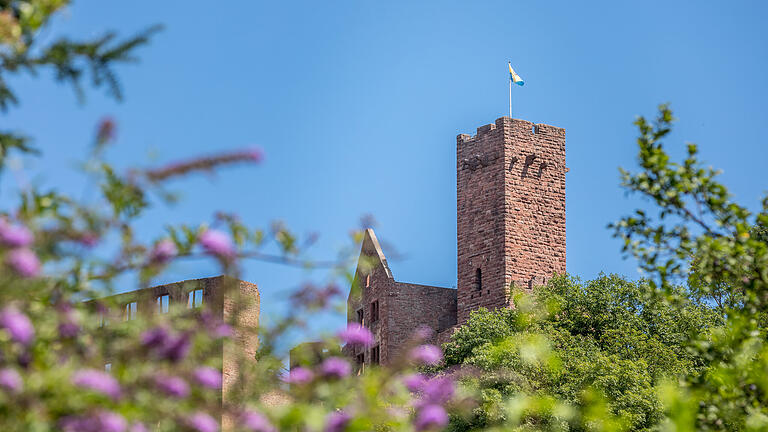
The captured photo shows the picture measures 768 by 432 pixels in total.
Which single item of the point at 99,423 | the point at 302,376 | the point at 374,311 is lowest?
the point at 99,423

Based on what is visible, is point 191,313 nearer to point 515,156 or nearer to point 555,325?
point 555,325

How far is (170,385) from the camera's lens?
4898mm

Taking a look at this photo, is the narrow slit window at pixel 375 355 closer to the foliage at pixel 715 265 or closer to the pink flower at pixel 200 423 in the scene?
the foliage at pixel 715 265

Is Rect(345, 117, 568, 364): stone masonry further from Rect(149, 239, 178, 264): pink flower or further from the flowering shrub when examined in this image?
Rect(149, 239, 178, 264): pink flower

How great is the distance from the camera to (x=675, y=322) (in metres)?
39.9

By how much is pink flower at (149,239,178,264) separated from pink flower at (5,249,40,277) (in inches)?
40.0

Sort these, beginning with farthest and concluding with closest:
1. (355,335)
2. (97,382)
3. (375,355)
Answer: (375,355), (355,335), (97,382)

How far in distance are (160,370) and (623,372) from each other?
30410 mm

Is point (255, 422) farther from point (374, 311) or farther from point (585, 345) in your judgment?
point (374, 311)

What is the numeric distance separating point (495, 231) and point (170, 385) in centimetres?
4061

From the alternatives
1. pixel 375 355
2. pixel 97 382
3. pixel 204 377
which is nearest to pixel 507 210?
pixel 375 355

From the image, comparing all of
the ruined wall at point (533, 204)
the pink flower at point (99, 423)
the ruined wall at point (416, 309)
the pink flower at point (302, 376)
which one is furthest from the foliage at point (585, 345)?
the pink flower at point (99, 423)

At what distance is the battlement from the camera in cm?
4659

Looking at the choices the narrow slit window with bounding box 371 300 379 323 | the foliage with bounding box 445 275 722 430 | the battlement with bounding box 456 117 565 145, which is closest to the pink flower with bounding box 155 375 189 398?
the foliage with bounding box 445 275 722 430
